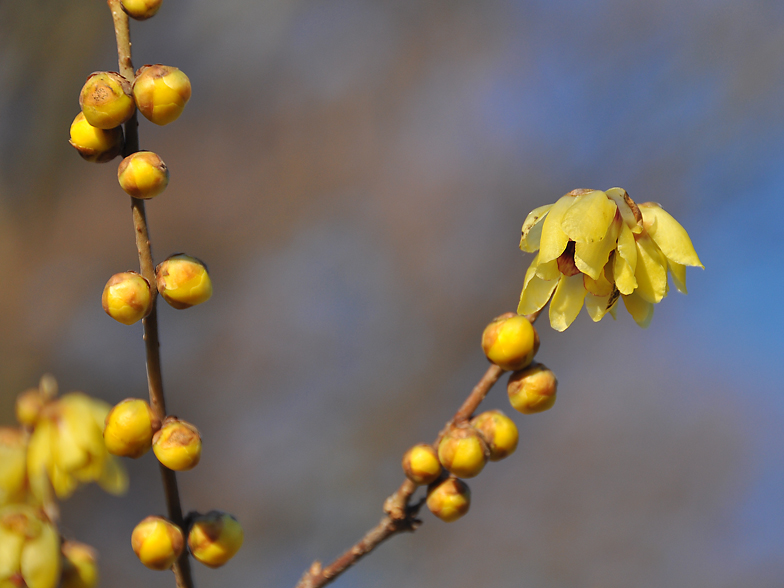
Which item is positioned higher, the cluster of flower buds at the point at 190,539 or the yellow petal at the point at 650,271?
the yellow petal at the point at 650,271

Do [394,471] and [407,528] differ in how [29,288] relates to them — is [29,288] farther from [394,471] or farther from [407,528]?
[407,528]

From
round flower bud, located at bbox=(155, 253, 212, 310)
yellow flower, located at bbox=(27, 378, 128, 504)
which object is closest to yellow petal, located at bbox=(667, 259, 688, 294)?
round flower bud, located at bbox=(155, 253, 212, 310)

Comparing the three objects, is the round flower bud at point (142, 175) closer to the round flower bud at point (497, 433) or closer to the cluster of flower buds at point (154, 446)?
the cluster of flower buds at point (154, 446)

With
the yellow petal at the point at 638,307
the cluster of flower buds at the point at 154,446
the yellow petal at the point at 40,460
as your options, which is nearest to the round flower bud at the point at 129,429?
the cluster of flower buds at the point at 154,446

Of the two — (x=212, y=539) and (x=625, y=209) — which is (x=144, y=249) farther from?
(x=625, y=209)

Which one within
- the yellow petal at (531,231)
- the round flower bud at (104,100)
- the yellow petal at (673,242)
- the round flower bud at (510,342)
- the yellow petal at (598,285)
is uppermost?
the round flower bud at (104,100)

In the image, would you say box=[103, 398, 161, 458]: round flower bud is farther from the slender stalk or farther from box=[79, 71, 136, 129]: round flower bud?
box=[79, 71, 136, 129]: round flower bud
